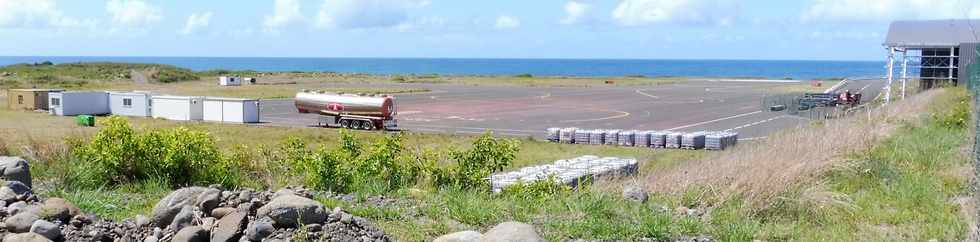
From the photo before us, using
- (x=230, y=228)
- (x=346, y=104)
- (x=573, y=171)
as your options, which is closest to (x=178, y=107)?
(x=346, y=104)

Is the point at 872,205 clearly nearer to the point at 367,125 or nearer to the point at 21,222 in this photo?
the point at 21,222

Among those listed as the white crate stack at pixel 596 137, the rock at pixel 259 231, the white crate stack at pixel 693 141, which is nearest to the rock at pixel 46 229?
the rock at pixel 259 231

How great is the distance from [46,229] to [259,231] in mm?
1987

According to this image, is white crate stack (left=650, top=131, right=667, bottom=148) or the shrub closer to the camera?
the shrub

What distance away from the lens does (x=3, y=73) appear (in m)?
121

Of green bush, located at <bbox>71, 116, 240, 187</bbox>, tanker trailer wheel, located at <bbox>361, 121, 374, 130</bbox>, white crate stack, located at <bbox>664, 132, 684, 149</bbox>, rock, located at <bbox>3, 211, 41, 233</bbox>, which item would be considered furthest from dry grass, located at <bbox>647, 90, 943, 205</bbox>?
tanker trailer wheel, located at <bbox>361, 121, 374, 130</bbox>

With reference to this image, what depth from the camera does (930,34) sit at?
50656 mm

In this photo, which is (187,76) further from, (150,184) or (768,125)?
(150,184)

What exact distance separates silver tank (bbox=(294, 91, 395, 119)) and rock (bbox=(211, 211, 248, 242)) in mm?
39357

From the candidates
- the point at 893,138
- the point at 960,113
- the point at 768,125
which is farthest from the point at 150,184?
the point at 768,125

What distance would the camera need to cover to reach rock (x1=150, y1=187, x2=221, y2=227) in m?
9.25

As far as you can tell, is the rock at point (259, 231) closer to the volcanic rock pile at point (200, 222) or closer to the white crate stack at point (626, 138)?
the volcanic rock pile at point (200, 222)

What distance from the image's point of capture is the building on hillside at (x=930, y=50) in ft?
159

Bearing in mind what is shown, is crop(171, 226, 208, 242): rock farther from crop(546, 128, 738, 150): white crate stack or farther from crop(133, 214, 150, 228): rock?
crop(546, 128, 738, 150): white crate stack
